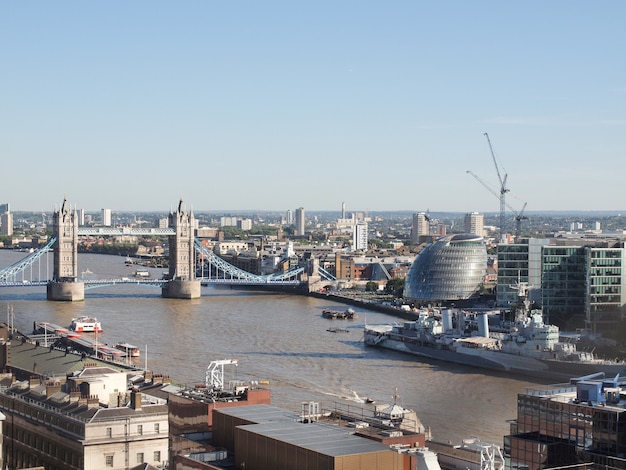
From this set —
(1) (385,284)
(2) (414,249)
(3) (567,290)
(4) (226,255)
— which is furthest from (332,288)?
(2) (414,249)

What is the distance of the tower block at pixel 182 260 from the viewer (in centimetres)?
6481

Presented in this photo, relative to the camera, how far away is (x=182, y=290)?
64562 mm

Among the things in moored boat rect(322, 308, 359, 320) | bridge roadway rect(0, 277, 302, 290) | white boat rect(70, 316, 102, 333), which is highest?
bridge roadway rect(0, 277, 302, 290)

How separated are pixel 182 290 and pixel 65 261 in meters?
6.83

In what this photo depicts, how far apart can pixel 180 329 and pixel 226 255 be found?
4645 cm

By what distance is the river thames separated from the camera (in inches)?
1169

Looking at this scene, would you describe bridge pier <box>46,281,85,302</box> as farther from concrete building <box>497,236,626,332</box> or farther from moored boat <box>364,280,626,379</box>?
concrete building <box>497,236,626,332</box>

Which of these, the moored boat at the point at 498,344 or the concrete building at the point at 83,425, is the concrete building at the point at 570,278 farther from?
the concrete building at the point at 83,425

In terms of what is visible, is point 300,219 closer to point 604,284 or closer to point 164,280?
point 164,280

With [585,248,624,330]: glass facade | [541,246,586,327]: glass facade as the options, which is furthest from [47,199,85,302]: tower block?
[585,248,624,330]: glass facade

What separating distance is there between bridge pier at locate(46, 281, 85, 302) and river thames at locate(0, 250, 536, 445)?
77 centimetres

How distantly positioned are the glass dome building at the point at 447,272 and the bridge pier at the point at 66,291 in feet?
54.5

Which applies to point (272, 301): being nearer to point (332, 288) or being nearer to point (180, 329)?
point (332, 288)

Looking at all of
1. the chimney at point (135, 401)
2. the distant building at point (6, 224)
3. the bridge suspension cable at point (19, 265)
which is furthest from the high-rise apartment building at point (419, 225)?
the chimney at point (135, 401)
